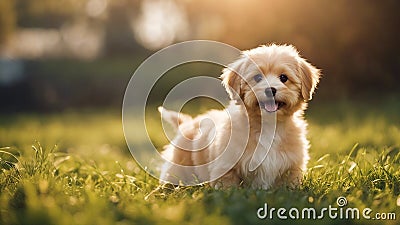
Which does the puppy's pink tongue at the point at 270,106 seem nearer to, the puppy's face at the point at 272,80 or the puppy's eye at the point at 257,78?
the puppy's face at the point at 272,80

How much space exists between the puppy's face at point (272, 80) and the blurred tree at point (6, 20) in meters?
13.9

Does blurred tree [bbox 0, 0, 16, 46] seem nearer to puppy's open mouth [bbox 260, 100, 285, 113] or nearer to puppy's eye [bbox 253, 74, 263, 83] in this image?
puppy's eye [bbox 253, 74, 263, 83]

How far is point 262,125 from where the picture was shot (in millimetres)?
4316

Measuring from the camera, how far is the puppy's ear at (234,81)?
4418 millimetres

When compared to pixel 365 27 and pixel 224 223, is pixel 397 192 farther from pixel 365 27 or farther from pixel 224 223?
pixel 365 27

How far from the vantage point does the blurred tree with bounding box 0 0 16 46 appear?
17.1 m

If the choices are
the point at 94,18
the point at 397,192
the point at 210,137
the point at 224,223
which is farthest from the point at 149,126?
the point at 94,18

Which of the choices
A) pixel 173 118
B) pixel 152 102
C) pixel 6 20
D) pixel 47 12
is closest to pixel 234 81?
pixel 173 118

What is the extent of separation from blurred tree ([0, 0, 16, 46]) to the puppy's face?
13.9 m

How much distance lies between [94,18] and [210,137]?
20395 millimetres

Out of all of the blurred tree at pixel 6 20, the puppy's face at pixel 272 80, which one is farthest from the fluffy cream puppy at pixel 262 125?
the blurred tree at pixel 6 20

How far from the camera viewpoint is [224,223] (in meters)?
2.97

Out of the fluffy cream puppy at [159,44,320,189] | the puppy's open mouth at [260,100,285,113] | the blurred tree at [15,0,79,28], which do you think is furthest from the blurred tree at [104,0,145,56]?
the puppy's open mouth at [260,100,285,113]

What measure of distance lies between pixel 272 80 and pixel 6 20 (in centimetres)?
1504
